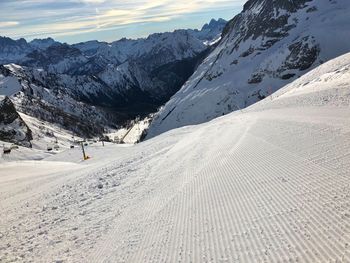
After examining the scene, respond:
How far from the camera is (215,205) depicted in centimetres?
1536

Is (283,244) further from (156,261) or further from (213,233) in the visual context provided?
(156,261)

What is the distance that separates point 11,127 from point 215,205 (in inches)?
5039

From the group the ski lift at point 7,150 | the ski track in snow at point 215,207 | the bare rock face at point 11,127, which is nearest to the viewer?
the ski track in snow at point 215,207

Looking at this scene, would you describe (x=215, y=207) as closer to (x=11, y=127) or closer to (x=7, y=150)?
(x=7, y=150)

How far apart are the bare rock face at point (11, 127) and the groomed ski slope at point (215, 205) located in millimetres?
105630

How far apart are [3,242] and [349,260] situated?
46.1 ft

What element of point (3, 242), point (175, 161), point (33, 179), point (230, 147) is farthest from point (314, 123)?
point (33, 179)

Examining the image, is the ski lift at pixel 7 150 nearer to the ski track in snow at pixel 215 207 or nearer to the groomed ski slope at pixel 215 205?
the groomed ski slope at pixel 215 205

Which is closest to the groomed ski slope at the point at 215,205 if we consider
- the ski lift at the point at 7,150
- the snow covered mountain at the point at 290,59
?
the ski lift at the point at 7,150

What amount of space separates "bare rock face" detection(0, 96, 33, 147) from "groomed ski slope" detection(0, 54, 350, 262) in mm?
105630

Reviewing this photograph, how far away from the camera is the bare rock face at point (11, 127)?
127262 mm

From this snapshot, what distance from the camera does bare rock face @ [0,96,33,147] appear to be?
5010 inches

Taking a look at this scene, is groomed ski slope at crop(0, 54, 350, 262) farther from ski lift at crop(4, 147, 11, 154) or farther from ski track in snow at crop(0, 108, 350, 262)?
ski lift at crop(4, 147, 11, 154)

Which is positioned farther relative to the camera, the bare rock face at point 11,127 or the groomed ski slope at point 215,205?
the bare rock face at point 11,127
